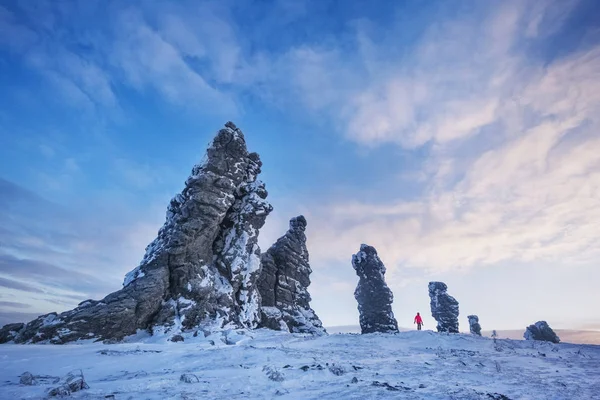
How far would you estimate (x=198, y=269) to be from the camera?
26.4 meters

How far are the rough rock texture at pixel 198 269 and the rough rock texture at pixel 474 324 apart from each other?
45034 millimetres

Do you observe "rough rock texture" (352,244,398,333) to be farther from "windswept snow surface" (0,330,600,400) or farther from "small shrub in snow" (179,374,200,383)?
"small shrub in snow" (179,374,200,383)

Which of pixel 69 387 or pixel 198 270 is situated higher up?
pixel 198 270

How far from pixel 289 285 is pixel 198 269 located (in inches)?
682

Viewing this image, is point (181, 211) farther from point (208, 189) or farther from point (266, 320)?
point (266, 320)

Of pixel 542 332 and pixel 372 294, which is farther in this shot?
pixel 372 294

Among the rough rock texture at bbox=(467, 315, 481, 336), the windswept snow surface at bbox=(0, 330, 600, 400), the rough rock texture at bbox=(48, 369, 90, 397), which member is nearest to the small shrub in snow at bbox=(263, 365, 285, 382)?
the windswept snow surface at bbox=(0, 330, 600, 400)

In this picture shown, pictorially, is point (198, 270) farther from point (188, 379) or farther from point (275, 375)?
point (275, 375)

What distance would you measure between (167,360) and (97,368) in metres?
2.08

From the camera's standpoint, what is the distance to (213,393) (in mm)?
6344

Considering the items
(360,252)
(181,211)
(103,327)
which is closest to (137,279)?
(103,327)

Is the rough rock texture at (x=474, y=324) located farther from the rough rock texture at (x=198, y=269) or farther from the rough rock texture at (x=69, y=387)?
the rough rock texture at (x=69, y=387)

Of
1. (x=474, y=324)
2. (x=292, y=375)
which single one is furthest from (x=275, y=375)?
(x=474, y=324)

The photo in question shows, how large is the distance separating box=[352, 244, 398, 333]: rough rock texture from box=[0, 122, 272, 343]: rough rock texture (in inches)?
824
